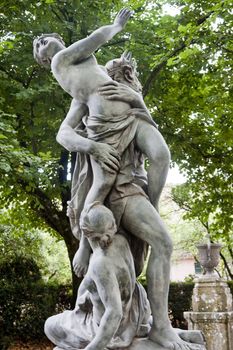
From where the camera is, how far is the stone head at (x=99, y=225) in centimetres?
378

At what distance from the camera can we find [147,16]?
43.4 feet

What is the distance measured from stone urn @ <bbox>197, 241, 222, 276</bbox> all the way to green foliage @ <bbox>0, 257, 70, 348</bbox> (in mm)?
4716

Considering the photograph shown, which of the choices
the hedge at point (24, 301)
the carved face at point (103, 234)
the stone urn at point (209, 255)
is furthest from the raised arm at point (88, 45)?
the hedge at point (24, 301)

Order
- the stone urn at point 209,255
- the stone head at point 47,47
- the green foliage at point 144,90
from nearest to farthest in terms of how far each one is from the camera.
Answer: the stone head at point 47,47
the green foliage at point 144,90
the stone urn at point 209,255

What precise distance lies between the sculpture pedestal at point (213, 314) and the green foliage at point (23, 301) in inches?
195

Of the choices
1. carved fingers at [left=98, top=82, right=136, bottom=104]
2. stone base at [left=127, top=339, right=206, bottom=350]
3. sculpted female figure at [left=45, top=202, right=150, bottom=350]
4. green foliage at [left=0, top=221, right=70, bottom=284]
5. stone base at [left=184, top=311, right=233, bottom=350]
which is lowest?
stone base at [left=127, top=339, right=206, bottom=350]

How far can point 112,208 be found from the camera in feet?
13.5

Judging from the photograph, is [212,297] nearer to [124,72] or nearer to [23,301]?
[23,301]

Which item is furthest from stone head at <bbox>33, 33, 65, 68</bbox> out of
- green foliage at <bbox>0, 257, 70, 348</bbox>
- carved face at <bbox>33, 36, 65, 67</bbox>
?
green foliage at <bbox>0, 257, 70, 348</bbox>

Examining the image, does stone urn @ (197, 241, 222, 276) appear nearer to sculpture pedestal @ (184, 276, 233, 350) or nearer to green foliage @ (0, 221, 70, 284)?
sculpture pedestal @ (184, 276, 233, 350)

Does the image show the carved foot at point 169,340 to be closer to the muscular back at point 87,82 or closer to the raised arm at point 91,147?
the raised arm at point 91,147

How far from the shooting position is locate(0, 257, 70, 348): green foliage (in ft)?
43.3

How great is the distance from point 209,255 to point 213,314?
5.54 feet

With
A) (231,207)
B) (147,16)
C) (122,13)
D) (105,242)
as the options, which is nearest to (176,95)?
(147,16)
